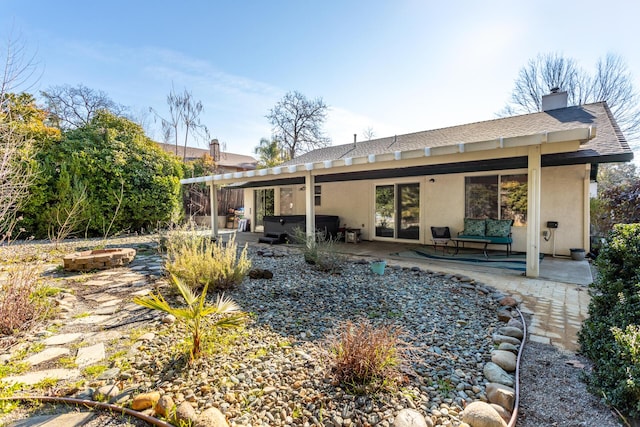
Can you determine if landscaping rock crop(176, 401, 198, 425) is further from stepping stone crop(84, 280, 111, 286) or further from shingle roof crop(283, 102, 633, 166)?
shingle roof crop(283, 102, 633, 166)

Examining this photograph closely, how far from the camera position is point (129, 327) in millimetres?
3355

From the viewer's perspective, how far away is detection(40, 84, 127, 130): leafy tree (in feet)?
63.4

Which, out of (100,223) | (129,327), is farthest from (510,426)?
(100,223)

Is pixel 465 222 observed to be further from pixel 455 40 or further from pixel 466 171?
pixel 455 40

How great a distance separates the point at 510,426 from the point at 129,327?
359 cm

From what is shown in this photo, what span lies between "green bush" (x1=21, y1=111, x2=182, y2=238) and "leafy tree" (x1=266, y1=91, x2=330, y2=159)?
39.8 feet

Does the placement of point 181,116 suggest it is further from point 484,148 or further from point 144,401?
point 144,401

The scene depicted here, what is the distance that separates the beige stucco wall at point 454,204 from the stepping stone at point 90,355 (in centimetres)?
912

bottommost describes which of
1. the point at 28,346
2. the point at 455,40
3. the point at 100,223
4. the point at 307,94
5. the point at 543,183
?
the point at 28,346

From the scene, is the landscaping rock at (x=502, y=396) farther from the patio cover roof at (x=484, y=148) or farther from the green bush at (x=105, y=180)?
the green bush at (x=105, y=180)

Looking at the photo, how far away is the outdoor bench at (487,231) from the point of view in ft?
26.2

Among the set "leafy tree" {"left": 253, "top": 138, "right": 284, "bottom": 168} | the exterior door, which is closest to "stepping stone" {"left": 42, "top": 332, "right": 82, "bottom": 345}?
the exterior door

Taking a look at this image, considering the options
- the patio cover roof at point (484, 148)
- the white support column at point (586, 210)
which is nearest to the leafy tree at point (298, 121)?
the patio cover roof at point (484, 148)

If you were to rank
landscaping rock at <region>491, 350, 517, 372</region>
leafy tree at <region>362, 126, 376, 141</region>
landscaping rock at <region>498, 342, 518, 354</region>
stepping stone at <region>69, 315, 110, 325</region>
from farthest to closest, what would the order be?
leafy tree at <region>362, 126, 376, 141</region>
stepping stone at <region>69, 315, 110, 325</region>
landscaping rock at <region>498, 342, 518, 354</region>
landscaping rock at <region>491, 350, 517, 372</region>
